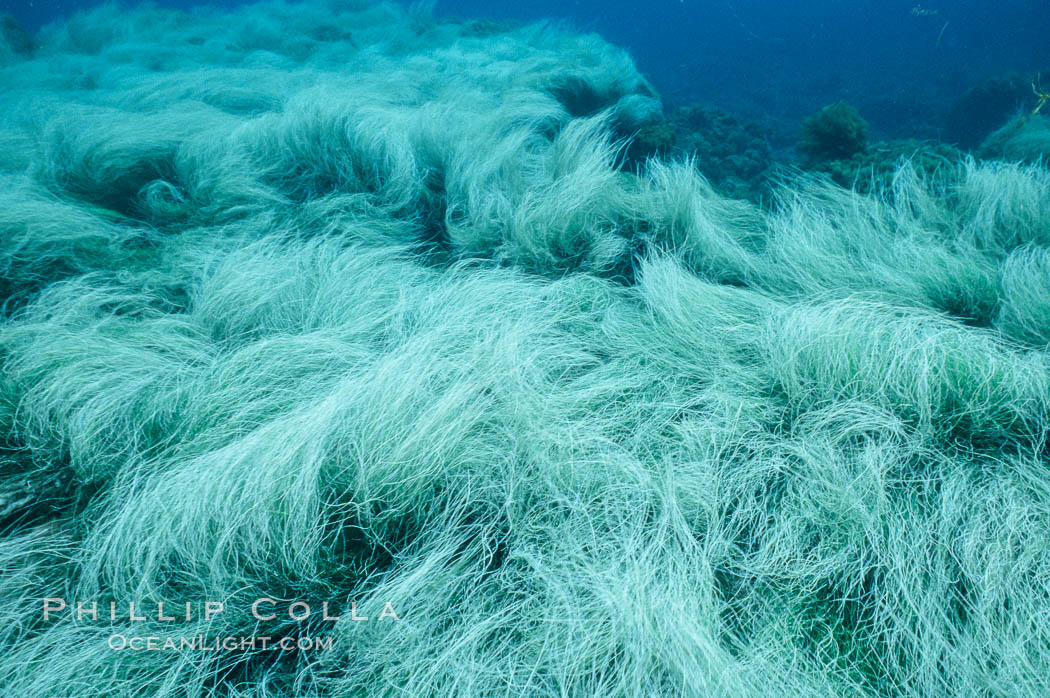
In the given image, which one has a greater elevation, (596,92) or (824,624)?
(596,92)

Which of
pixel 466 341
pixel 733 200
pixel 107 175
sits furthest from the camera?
pixel 733 200

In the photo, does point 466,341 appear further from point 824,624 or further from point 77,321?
point 77,321

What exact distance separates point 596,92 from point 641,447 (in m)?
4.72

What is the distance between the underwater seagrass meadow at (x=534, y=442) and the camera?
33.5 inches

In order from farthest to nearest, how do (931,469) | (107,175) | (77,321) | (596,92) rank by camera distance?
(596,92) → (107,175) → (77,321) → (931,469)

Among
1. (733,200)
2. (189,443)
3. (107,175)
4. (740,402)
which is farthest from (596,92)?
(189,443)

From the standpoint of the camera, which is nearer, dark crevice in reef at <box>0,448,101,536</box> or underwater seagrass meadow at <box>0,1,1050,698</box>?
underwater seagrass meadow at <box>0,1,1050,698</box>

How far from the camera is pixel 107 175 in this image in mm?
2418

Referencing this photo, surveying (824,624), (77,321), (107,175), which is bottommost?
(824,624)

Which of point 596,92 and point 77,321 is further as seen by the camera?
point 596,92

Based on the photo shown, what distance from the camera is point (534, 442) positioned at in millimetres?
1109

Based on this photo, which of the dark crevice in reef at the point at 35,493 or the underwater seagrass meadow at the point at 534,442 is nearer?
the underwater seagrass meadow at the point at 534,442

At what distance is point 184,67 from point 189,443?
6.42m

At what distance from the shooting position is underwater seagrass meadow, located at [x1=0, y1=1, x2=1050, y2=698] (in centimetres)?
85
